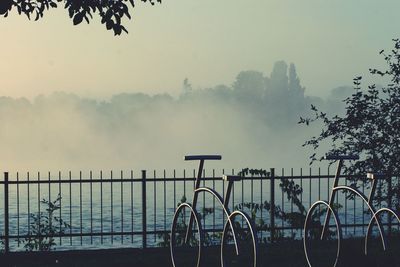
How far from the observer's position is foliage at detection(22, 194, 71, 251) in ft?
50.8

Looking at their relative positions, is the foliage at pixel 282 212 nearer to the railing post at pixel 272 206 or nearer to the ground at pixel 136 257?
the railing post at pixel 272 206

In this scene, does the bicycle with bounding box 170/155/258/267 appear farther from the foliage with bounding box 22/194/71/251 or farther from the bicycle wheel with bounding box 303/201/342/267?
the foliage with bounding box 22/194/71/251

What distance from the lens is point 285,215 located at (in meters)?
16.6

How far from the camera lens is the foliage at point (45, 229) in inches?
609

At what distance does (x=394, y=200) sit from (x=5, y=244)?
789cm

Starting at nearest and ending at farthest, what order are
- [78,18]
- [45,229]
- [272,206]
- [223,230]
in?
1. [223,230]
2. [78,18]
3. [45,229]
4. [272,206]

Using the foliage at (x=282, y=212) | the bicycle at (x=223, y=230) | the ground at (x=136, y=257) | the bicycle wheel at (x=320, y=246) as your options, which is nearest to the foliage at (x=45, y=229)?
the ground at (x=136, y=257)

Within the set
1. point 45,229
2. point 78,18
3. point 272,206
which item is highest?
point 78,18

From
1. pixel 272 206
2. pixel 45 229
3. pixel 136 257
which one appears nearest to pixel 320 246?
pixel 272 206

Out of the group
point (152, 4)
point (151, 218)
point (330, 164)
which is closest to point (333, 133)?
point (330, 164)

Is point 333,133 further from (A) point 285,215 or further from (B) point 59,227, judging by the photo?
(B) point 59,227

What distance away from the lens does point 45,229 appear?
15641 mm

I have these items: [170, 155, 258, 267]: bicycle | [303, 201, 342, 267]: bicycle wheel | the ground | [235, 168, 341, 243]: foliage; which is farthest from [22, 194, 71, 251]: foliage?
[303, 201, 342, 267]: bicycle wheel

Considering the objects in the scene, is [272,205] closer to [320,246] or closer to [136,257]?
[320,246]
